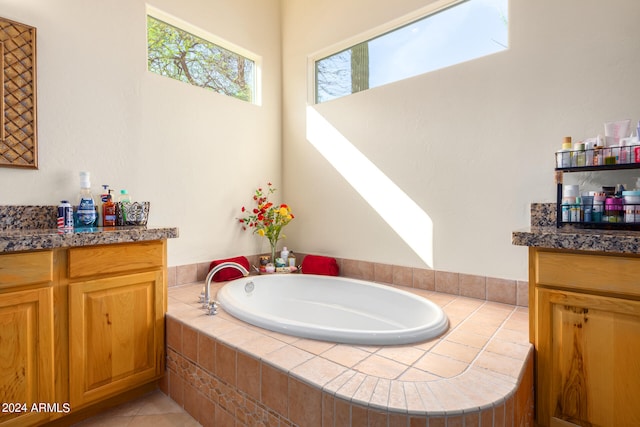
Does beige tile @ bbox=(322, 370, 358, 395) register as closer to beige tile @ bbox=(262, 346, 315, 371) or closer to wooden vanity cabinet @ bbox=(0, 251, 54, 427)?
beige tile @ bbox=(262, 346, 315, 371)

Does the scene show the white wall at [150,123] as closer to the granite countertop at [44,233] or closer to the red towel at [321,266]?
the granite countertop at [44,233]

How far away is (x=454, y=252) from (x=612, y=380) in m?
1.02

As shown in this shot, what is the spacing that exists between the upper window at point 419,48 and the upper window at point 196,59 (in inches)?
26.4

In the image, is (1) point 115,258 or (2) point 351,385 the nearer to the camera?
(2) point 351,385

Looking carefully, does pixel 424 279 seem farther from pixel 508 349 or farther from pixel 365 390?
pixel 365 390

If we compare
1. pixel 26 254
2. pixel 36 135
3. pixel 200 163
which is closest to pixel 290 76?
pixel 200 163

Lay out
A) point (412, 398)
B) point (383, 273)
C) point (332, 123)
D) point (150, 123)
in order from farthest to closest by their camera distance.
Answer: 1. point (332, 123)
2. point (383, 273)
3. point (150, 123)
4. point (412, 398)

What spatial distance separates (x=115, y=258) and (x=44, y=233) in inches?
11.6

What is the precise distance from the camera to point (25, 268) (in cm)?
126

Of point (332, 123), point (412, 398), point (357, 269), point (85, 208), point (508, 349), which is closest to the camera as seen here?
point (412, 398)

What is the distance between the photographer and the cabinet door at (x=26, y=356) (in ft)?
4.01

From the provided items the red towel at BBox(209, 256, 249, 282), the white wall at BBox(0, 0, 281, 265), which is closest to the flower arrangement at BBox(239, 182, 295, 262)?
the white wall at BBox(0, 0, 281, 265)

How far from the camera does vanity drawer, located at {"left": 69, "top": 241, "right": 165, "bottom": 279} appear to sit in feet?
4.61

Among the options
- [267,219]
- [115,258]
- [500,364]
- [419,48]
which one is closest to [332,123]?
[419,48]
